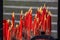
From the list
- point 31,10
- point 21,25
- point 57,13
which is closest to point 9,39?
point 21,25

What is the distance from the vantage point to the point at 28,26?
18.3ft

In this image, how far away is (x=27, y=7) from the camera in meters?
5.47

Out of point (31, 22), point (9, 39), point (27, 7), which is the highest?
point (27, 7)

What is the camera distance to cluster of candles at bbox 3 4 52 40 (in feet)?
18.0

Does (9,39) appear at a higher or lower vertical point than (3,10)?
lower

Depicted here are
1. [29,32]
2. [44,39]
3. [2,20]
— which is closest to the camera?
[44,39]

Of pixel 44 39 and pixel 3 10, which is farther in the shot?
pixel 3 10

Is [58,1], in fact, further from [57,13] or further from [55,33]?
[55,33]

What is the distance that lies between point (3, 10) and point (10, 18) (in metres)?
0.26

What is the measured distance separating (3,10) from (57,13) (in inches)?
48.5

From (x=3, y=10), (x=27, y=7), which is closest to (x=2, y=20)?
(x=3, y=10)

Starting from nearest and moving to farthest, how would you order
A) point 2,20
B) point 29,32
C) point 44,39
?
point 44,39 → point 2,20 → point 29,32

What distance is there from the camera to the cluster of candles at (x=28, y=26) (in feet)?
18.0

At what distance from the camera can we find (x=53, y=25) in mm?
5441
